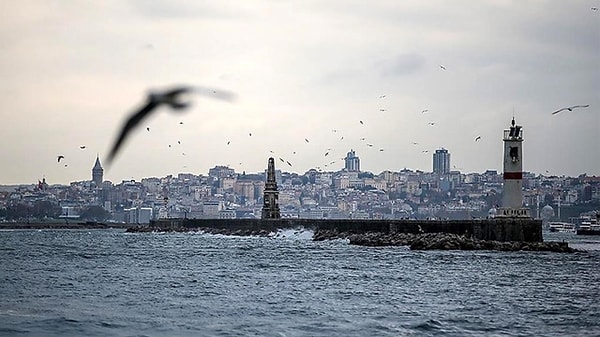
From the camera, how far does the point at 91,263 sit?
4056cm

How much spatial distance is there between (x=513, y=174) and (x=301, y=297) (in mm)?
26969

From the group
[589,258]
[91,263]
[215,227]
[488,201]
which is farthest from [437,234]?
[488,201]

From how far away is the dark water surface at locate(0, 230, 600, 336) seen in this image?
2005 cm

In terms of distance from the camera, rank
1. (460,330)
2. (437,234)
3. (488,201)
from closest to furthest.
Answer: (460,330) < (437,234) < (488,201)

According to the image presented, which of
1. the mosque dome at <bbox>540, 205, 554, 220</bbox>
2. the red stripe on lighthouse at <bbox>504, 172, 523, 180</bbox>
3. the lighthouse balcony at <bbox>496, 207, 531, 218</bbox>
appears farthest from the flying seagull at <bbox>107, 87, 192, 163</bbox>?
the mosque dome at <bbox>540, 205, 554, 220</bbox>

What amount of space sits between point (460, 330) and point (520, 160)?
3228cm

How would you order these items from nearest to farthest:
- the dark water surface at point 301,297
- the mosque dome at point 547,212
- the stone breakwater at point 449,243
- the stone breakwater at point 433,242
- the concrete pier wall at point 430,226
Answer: the dark water surface at point 301,297 < the stone breakwater at point 449,243 < the stone breakwater at point 433,242 < the concrete pier wall at point 430,226 < the mosque dome at point 547,212

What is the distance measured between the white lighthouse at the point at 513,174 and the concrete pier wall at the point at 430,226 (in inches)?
18.8

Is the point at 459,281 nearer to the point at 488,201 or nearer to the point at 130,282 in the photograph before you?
the point at 130,282

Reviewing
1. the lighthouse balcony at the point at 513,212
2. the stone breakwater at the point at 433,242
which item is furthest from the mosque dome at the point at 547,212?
the lighthouse balcony at the point at 513,212

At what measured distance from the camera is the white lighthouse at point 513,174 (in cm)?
5053

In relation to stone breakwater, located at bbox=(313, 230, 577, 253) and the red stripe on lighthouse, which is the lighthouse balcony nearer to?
stone breakwater, located at bbox=(313, 230, 577, 253)

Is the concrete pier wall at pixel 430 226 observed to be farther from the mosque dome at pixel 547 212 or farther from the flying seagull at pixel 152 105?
the mosque dome at pixel 547 212

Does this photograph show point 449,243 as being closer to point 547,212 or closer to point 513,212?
point 513,212
